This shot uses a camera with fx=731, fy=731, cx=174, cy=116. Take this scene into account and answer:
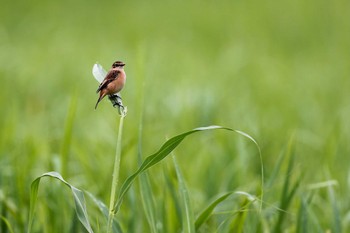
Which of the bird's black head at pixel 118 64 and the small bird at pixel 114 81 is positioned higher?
the bird's black head at pixel 118 64

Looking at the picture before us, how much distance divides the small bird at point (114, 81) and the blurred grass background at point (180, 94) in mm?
712

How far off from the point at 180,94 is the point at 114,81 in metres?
3.88

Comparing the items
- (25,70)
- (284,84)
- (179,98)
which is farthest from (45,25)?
(179,98)

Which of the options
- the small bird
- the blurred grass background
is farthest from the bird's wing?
the blurred grass background

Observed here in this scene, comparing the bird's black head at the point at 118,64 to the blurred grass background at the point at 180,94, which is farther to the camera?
the blurred grass background at the point at 180,94

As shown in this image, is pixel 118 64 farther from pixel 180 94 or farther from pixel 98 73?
pixel 180 94

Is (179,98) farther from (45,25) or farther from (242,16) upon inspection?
(242,16)

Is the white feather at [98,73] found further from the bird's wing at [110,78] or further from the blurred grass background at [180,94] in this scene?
the blurred grass background at [180,94]

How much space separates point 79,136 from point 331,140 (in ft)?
5.19

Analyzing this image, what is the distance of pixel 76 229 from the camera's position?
7.98 ft

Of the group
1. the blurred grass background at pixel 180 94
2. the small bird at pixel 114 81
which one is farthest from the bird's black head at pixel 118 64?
the blurred grass background at pixel 180 94

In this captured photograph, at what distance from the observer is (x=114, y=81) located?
1386mm

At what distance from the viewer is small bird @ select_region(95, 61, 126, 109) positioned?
138 centimetres

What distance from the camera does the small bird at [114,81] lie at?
1375 millimetres
